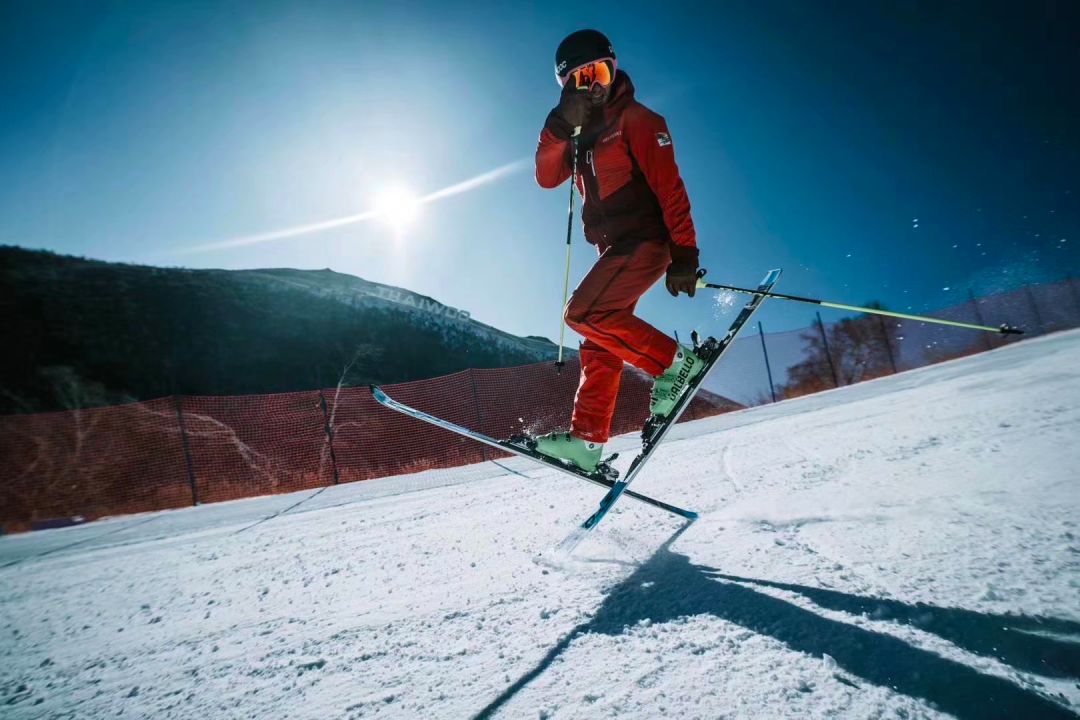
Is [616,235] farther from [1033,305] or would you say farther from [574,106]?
[1033,305]

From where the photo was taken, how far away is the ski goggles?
2.07 metres

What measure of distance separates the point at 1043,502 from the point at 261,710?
2024mm

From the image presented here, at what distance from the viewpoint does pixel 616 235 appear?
212 centimetres

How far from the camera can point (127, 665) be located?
118cm

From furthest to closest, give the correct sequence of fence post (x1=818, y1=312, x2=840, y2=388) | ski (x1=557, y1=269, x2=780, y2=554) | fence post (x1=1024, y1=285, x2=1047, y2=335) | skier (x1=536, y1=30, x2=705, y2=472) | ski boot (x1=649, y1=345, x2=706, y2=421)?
1. fence post (x1=1024, y1=285, x2=1047, y2=335)
2. fence post (x1=818, y1=312, x2=840, y2=388)
3. ski boot (x1=649, y1=345, x2=706, y2=421)
4. skier (x1=536, y1=30, x2=705, y2=472)
5. ski (x1=557, y1=269, x2=780, y2=554)

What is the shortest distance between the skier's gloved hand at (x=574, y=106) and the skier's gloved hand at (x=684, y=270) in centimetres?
78

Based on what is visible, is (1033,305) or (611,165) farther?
(1033,305)

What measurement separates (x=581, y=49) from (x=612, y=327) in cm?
137

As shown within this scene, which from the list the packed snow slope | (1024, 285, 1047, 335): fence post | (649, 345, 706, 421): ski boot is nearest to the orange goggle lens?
(649, 345, 706, 421): ski boot

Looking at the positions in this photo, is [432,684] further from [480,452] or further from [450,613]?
[480,452]

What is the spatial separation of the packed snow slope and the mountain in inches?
1346

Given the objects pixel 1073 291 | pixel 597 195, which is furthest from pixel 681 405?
pixel 1073 291

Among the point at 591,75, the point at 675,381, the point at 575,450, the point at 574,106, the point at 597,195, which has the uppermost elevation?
the point at 591,75

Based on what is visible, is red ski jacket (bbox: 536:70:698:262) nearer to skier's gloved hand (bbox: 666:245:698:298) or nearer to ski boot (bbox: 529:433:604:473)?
skier's gloved hand (bbox: 666:245:698:298)
